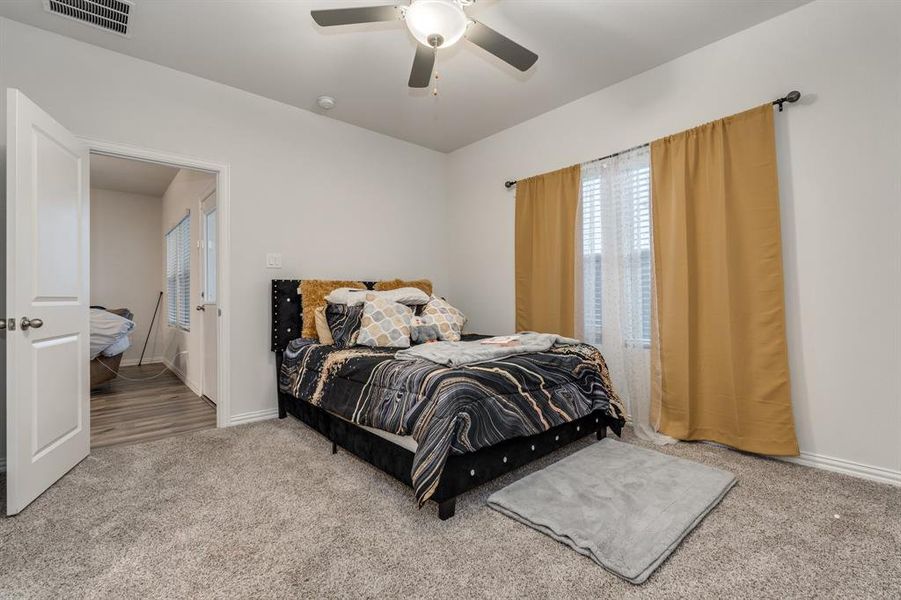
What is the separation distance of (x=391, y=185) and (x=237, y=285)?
5.86 feet

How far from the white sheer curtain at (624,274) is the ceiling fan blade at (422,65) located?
1641 mm

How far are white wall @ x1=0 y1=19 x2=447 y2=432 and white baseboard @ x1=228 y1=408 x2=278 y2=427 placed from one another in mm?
30

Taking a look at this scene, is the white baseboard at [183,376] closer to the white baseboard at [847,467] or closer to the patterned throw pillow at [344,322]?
the patterned throw pillow at [344,322]

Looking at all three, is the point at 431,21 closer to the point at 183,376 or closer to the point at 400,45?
the point at 400,45

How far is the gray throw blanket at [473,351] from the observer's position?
2170mm

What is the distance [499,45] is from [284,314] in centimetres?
246

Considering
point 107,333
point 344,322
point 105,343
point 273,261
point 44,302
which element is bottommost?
point 105,343

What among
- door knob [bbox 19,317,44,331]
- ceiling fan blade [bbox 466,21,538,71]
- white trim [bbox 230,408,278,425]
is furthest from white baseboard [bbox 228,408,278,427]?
ceiling fan blade [bbox 466,21,538,71]

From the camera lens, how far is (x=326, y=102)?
3398mm

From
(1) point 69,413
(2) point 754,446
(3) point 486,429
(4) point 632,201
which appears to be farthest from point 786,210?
(1) point 69,413

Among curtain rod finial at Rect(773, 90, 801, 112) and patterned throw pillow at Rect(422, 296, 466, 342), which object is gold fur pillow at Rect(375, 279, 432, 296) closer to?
patterned throw pillow at Rect(422, 296, 466, 342)

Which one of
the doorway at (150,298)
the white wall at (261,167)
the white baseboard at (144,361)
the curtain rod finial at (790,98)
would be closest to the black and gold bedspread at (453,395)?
the white wall at (261,167)

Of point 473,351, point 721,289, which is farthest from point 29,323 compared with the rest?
point 721,289

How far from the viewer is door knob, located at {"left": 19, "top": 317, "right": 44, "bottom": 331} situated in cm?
194
